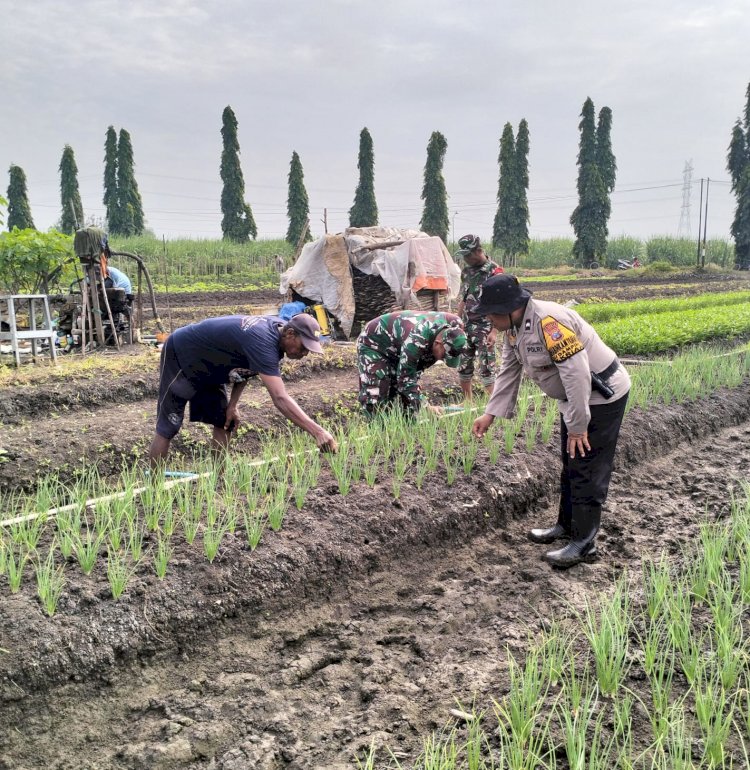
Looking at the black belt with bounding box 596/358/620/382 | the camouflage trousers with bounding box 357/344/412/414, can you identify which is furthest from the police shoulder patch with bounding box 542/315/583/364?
the camouflage trousers with bounding box 357/344/412/414

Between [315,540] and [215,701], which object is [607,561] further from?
[215,701]

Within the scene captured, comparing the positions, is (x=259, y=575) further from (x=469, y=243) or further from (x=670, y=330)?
(x=670, y=330)

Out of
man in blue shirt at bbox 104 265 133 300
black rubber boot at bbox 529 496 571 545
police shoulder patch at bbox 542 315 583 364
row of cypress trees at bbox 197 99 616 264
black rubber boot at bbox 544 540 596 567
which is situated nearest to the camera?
police shoulder patch at bbox 542 315 583 364

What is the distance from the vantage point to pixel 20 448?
4945 mm

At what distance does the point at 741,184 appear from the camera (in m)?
38.4

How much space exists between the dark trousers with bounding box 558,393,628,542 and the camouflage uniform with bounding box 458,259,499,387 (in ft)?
9.00

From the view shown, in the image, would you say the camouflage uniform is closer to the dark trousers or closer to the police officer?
the police officer

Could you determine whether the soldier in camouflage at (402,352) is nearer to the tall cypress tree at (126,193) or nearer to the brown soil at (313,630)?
the brown soil at (313,630)

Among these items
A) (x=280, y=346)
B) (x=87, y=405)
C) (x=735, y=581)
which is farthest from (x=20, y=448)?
(x=735, y=581)

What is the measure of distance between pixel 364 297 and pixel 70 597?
8664 millimetres

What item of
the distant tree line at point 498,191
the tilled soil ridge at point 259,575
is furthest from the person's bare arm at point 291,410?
the distant tree line at point 498,191

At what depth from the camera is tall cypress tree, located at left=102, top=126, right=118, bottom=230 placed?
143ft

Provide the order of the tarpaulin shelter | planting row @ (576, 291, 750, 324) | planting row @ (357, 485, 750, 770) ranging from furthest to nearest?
planting row @ (576, 291, 750, 324)
the tarpaulin shelter
planting row @ (357, 485, 750, 770)

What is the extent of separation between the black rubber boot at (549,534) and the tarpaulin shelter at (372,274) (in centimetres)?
684
